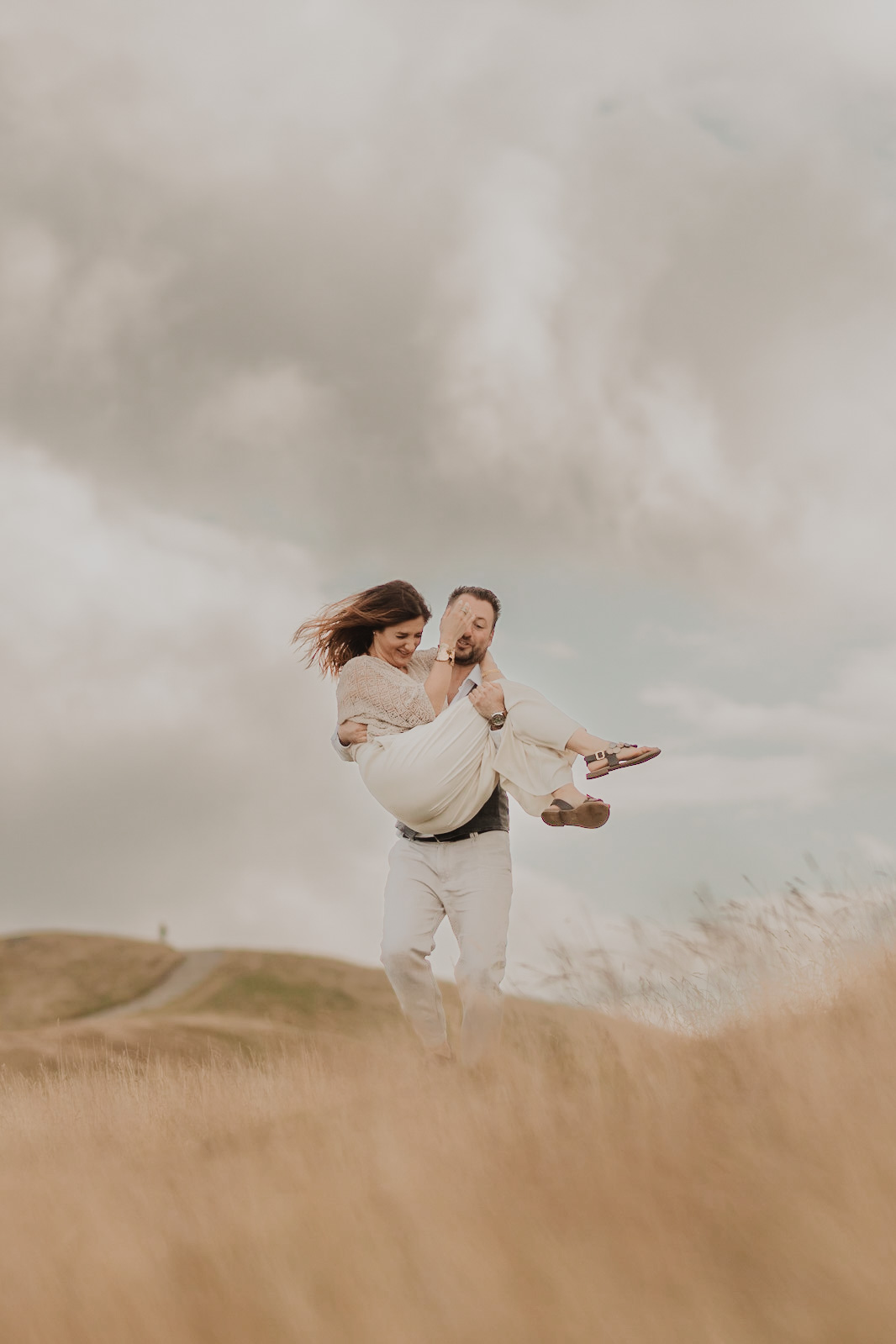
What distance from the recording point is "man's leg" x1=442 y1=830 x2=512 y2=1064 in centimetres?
459

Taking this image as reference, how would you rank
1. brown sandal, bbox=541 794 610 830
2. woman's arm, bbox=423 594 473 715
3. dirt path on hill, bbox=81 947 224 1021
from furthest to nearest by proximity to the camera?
dirt path on hill, bbox=81 947 224 1021, woman's arm, bbox=423 594 473 715, brown sandal, bbox=541 794 610 830

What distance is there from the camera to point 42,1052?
14.4 meters

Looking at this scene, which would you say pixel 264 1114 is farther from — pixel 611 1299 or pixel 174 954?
pixel 174 954

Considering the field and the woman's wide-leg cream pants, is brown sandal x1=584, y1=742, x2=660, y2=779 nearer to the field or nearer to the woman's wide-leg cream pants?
the woman's wide-leg cream pants

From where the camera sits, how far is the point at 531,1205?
3170 mm

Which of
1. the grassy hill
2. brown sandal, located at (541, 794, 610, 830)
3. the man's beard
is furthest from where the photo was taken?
the grassy hill

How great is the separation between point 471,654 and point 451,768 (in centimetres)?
60

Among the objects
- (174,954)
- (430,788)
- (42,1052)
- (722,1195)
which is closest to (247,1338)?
(722,1195)

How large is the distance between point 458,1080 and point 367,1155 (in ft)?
2.11

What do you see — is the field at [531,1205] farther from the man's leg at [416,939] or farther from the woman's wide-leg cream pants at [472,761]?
the woman's wide-leg cream pants at [472,761]

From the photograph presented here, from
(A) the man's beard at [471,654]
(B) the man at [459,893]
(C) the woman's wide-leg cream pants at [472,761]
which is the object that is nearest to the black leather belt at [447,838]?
(B) the man at [459,893]

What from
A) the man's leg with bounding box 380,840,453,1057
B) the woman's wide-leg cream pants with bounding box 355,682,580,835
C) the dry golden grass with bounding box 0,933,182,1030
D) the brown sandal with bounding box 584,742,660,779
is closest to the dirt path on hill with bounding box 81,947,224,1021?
the dry golden grass with bounding box 0,933,182,1030

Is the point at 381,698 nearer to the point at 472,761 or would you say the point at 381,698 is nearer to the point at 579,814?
the point at 472,761

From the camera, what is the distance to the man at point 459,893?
4.73 metres
